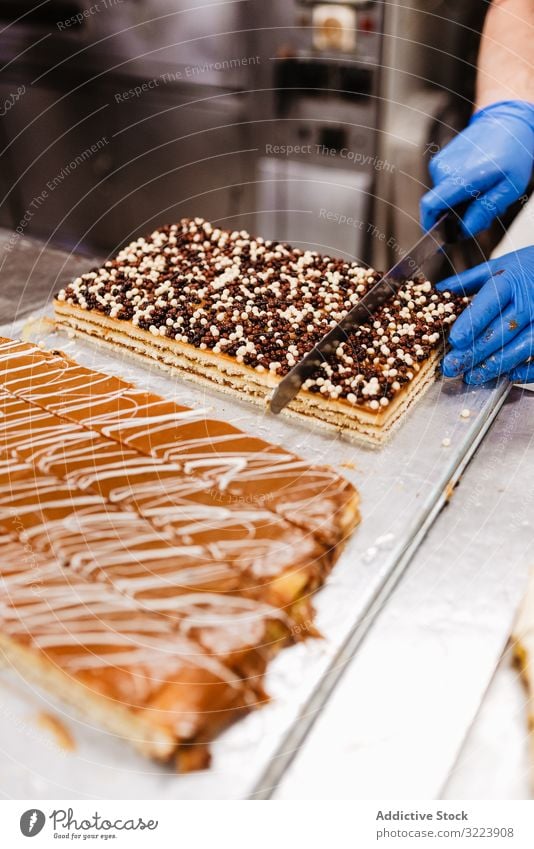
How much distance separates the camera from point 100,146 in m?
4.58

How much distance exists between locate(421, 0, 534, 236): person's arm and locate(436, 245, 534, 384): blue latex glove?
0.65 meters

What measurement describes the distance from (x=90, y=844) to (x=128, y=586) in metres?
0.65

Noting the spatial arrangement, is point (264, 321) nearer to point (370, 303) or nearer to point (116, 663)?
point (370, 303)

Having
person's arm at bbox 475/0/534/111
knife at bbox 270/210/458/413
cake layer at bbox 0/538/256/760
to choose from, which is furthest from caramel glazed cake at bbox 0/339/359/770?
person's arm at bbox 475/0/534/111

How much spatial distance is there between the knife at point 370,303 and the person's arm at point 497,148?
13 cm

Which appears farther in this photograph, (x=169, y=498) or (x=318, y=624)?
(x=169, y=498)

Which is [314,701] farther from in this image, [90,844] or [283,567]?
[90,844]

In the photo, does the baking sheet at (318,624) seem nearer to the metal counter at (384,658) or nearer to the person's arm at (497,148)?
the metal counter at (384,658)

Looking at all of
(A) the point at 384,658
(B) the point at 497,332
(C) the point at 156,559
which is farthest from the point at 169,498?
(B) the point at 497,332

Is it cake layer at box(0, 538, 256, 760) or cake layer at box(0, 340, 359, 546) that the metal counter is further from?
cake layer at box(0, 340, 359, 546)

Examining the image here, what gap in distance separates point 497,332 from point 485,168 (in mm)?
1071

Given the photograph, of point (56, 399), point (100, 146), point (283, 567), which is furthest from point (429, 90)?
point (283, 567)

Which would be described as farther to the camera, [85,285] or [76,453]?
[85,285]

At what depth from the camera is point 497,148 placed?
3.52 m
